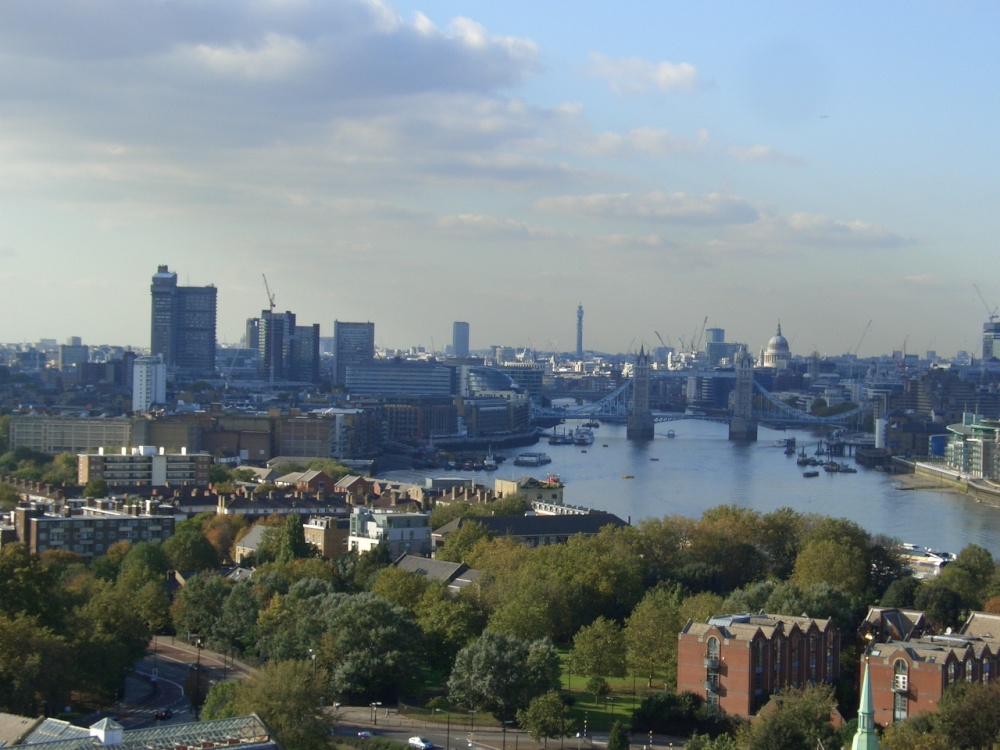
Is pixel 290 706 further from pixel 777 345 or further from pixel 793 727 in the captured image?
pixel 777 345

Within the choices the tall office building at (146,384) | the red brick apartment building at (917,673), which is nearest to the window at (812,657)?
the red brick apartment building at (917,673)

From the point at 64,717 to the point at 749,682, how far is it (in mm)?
3451

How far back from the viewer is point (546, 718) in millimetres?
7672

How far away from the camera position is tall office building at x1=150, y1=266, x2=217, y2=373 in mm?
53406

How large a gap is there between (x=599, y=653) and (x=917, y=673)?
1824 mm

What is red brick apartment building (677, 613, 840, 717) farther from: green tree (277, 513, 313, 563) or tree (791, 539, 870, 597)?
green tree (277, 513, 313, 563)

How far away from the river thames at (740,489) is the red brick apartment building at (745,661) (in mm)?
7822

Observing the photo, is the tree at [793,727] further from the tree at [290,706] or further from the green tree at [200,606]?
the green tree at [200,606]

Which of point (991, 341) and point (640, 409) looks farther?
point (991, 341)

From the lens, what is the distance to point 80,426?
25.8 meters

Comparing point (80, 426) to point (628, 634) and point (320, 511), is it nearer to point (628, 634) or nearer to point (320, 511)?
point (320, 511)

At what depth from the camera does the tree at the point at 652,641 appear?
9.02m

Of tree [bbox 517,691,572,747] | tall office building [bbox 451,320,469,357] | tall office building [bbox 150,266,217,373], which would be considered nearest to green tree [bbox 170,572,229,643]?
tree [bbox 517,691,572,747]

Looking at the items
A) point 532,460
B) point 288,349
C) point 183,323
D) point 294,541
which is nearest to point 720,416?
point 288,349
